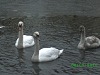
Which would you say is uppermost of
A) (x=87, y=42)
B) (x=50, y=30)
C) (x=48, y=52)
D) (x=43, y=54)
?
(x=50, y=30)

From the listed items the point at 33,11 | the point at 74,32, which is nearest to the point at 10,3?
the point at 33,11

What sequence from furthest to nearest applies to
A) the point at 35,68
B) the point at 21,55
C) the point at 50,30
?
the point at 50,30, the point at 21,55, the point at 35,68

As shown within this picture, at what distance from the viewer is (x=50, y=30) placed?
24594mm

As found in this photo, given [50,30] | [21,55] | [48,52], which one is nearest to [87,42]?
[48,52]

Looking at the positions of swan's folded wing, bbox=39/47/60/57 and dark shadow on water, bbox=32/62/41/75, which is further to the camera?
swan's folded wing, bbox=39/47/60/57

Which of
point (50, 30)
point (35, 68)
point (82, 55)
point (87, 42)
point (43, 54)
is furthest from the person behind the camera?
point (50, 30)

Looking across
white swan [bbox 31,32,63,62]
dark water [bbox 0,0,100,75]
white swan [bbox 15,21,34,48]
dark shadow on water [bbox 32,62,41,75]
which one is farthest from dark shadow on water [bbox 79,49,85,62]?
white swan [bbox 15,21,34,48]

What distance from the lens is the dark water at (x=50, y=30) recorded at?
17094 millimetres

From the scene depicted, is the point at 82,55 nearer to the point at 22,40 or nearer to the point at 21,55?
the point at 21,55

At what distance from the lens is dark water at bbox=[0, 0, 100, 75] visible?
17094 millimetres

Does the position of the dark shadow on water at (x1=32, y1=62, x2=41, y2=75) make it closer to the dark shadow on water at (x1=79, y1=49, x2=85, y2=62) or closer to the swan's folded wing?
the swan's folded wing

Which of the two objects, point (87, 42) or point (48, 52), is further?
point (87, 42)

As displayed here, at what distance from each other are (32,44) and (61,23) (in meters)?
6.49

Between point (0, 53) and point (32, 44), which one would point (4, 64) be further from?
point (32, 44)
